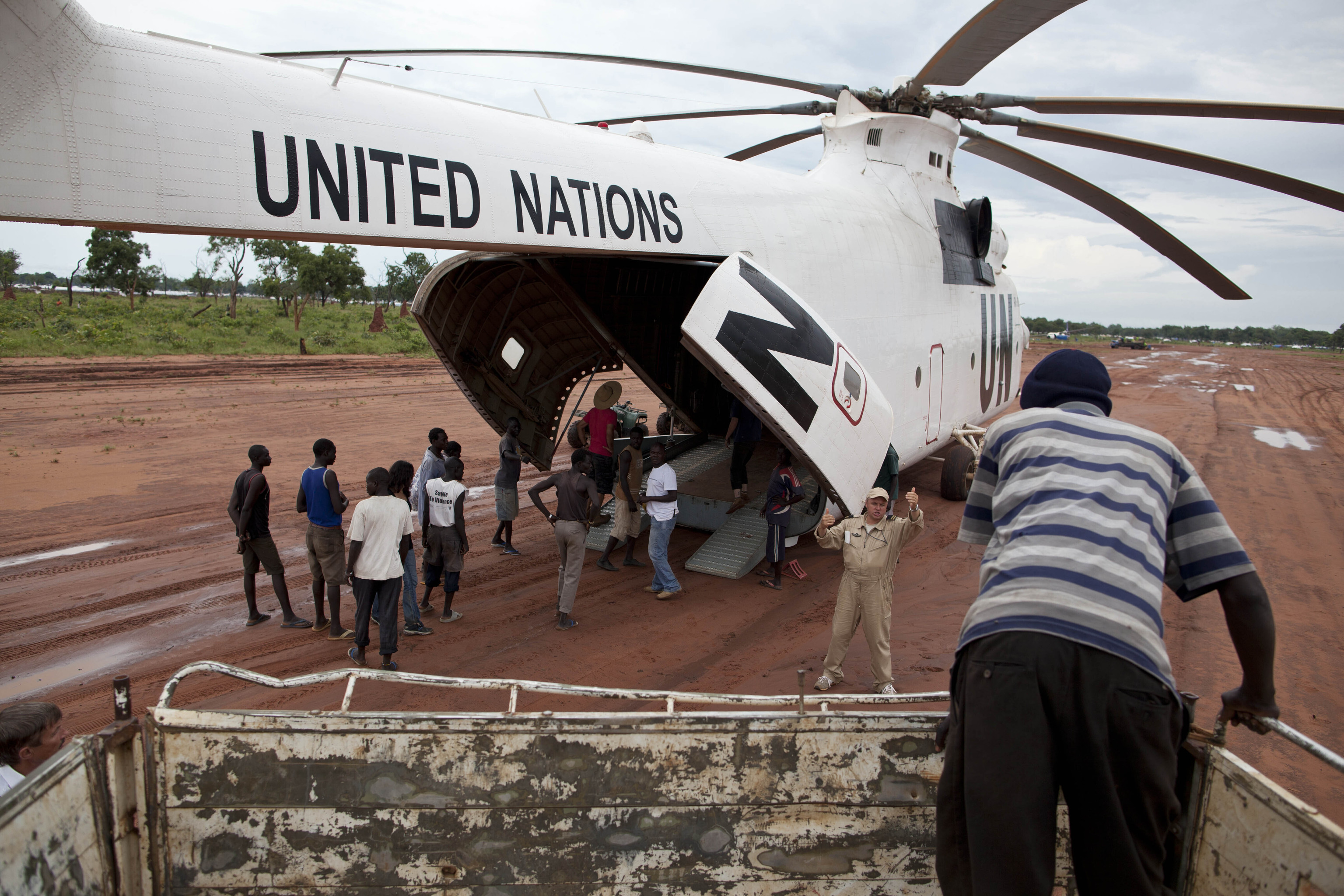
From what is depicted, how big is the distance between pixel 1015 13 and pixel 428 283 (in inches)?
281

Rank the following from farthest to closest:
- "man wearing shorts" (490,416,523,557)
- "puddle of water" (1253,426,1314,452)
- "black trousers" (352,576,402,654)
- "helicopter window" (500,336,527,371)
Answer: "puddle of water" (1253,426,1314,452)
"helicopter window" (500,336,527,371)
"man wearing shorts" (490,416,523,557)
"black trousers" (352,576,402,654)

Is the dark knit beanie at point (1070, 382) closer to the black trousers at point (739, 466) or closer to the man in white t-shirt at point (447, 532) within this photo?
the man in white t-shirt at point (447, 532)

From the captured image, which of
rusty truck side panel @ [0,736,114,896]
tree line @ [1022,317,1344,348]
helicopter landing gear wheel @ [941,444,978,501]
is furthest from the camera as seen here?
tree line @ [1022,317,1344,348]

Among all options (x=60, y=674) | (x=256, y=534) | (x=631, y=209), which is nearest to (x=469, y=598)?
(x=256, y=534)

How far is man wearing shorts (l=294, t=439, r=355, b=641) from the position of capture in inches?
278

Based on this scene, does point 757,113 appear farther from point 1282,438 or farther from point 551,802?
point 1282,438

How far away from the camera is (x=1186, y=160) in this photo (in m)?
9.16

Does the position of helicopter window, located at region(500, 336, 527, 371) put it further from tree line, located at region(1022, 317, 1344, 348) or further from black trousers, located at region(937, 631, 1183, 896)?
tree line, located at region(1022, 317, 1344, 348)

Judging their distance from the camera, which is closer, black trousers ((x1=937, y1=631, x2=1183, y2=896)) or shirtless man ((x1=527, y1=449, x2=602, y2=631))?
black trousers ((x1=937, y1=631, x2=1183, y2=896))

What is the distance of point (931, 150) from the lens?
1180 centimetres

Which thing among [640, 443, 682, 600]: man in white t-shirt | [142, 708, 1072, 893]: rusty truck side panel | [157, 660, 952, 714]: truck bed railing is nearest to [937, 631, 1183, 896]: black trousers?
[157, 660, 952, 714]: truck bed railing

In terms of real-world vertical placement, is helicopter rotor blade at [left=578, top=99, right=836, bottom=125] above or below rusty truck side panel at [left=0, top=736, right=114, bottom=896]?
above

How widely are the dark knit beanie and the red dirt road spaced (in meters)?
4.61

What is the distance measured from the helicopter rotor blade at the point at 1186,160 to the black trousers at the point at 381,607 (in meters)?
9.59
